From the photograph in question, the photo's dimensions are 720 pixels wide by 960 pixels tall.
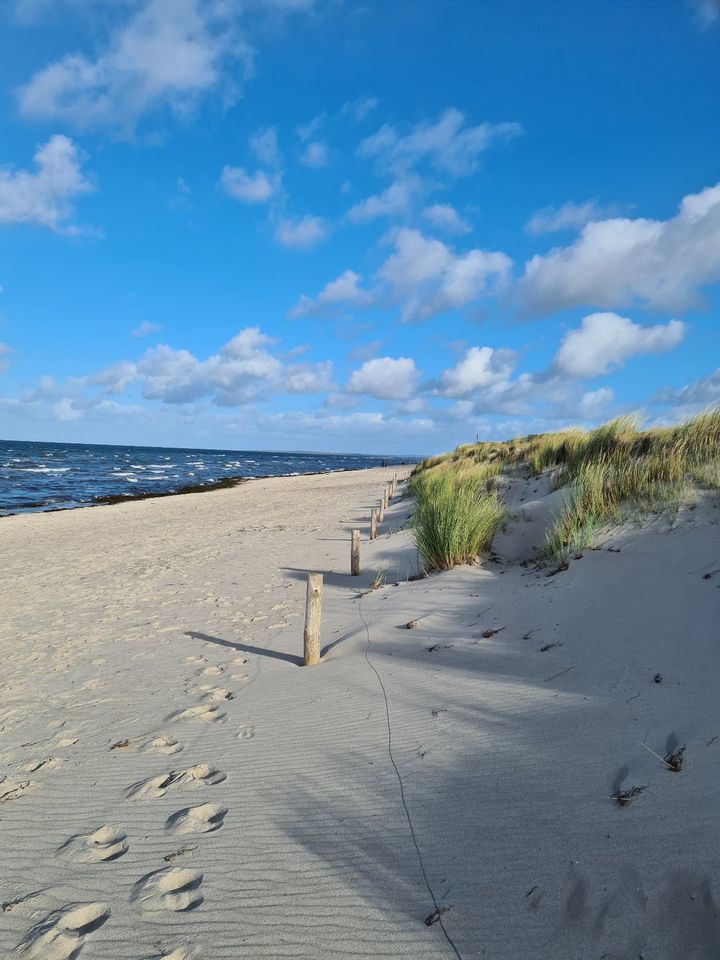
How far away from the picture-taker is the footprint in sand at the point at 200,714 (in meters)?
4.36

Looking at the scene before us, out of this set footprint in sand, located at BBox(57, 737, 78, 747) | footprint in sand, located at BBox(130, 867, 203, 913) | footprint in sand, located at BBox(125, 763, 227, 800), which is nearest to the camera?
footprint in sand, located at BBox(130, 867, 203, 913)

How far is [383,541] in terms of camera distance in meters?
12.2

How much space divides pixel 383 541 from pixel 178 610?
536 centimetres

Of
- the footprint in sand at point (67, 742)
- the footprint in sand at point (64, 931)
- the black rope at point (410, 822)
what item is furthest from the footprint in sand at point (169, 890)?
the footprint in sand at point (67, 742)

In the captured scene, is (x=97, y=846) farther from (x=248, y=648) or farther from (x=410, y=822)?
(x=248, y=648)

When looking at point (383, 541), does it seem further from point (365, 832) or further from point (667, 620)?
point (365, 832)

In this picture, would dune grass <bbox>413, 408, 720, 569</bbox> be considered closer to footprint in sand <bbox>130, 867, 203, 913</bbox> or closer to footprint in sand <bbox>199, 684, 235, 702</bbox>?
footprint in sand <bbox>199, 684, 235, 702</bbox>

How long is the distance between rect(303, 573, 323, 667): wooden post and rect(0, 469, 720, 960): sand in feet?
0.72

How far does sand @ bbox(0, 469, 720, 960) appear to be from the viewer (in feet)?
7.01

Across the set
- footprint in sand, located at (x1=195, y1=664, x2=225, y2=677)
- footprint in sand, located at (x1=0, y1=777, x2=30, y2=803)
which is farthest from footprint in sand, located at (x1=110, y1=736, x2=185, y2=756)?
footprint in sand, located at (x1=195, y1=664, x2=225, y2=677)

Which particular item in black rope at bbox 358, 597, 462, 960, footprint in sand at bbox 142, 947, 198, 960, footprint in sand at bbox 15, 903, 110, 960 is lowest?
footprint in sand at bbox 15, 903, 110, 960

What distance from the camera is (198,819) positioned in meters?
3.00

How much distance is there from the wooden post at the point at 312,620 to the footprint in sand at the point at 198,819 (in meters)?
2.19

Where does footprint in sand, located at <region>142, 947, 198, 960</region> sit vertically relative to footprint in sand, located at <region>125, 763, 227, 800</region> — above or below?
above
